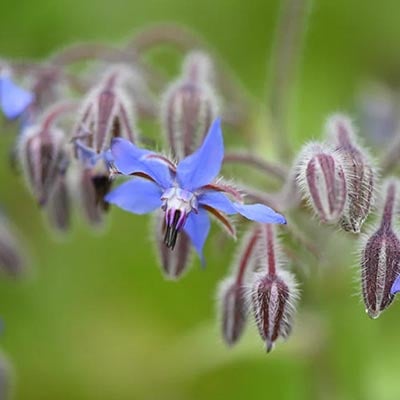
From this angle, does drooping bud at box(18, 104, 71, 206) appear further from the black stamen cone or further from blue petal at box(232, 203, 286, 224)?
blue petal at box(232, 203, 286, 224)

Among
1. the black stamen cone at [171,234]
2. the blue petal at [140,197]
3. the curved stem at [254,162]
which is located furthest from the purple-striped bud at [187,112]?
the black stamen cone at [171,234]

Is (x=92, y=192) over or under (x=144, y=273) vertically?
under

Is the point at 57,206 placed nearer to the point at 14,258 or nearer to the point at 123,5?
the point at 14,258

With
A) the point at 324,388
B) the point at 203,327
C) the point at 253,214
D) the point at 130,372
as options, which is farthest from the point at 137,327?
the point at 253,214

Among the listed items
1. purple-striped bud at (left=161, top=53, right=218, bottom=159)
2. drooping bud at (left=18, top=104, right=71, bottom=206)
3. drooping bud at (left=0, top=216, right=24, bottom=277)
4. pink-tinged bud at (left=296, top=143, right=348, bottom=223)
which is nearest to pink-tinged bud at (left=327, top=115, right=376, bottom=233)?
pink-tinged bud at (left=296, top=143, right=348, bottom=223)

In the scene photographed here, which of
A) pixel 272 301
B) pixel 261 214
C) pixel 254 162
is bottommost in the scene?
pixel 272 301

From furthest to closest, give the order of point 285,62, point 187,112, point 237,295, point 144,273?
point 144,273 < point 285,62 < point 187,112 < point 237,295

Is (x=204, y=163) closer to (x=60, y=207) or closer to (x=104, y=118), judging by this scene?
(x=104, y=118)

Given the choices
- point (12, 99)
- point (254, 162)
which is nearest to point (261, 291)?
point (254, 162)
